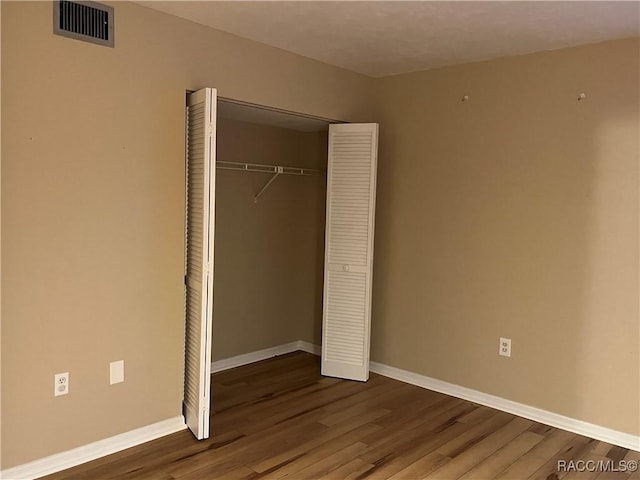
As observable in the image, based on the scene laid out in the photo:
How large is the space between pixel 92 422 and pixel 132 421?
0.23 m

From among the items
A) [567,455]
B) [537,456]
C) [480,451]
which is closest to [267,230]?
[480,451]

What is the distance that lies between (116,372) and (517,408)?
2575 mm

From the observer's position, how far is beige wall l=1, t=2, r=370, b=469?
256 centimetres

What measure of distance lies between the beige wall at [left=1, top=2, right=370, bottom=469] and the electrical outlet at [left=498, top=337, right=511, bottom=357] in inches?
84.6

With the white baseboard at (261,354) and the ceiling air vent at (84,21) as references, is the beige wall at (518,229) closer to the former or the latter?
the white baseboard at (261,354)

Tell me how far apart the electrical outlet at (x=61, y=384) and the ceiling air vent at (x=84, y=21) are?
1680 millimetres

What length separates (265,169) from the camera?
4473mm

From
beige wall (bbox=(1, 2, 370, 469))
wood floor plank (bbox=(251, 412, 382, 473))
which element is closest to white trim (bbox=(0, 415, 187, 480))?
beige wall (bbox=(1, 2, 370, 469))

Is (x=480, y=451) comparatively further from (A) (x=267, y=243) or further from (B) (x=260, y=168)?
(B) (x=260, y=168)

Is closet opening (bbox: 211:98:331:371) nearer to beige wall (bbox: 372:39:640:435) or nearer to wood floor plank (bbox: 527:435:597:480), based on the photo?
beige wall (bbox: 372:39:640:435)

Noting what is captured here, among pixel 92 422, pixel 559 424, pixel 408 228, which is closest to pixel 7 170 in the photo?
pixel 92 422

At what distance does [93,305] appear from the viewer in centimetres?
285

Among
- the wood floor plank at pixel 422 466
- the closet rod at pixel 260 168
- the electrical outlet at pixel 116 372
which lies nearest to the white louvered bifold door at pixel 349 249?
the closet rod at pixel 260 168

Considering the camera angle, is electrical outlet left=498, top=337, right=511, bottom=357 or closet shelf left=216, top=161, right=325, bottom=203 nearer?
electrical outlet left=498, top=337, right=511, bottom=357
